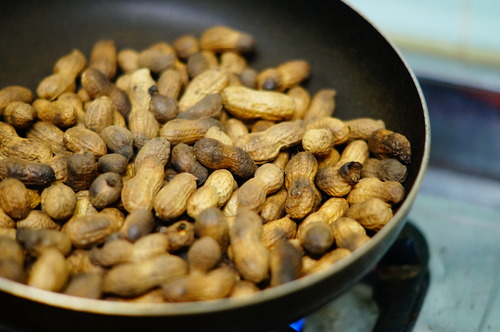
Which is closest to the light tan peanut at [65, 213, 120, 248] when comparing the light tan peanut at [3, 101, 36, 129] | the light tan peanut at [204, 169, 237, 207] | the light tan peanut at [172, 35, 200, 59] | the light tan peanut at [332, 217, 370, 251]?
the light tan peanut at [204, 169, 237, 207]

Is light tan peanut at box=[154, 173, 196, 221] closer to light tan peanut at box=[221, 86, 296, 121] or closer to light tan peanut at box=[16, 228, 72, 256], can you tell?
light tan peanut at box=[16, 228, 72, 256]

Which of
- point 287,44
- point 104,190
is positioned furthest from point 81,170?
point 287,44

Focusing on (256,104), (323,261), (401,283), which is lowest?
(401,283)

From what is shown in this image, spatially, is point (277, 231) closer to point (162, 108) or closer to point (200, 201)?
point (200, 201)

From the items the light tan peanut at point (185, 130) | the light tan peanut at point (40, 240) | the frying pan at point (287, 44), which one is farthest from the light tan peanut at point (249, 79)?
the light tan peanut at point (40, 240)

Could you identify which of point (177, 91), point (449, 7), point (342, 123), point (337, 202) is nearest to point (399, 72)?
point (342, 123)

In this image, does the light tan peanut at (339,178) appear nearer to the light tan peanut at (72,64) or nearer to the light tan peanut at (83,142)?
the light tan peanut at (83,142)
